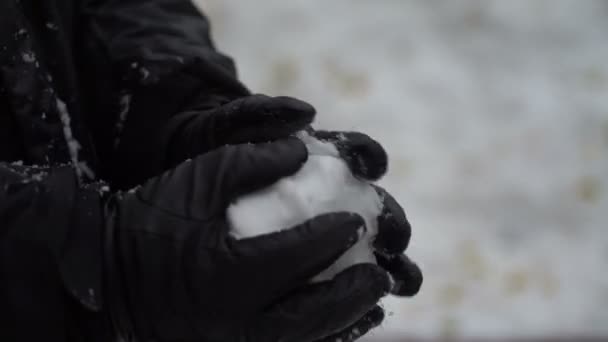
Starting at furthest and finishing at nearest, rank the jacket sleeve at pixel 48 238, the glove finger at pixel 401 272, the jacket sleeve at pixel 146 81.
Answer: the jacket sleeve at pixel 146 81 < the glove finger at pixel 401 272 < the jacket sleeve at pixel 48 238

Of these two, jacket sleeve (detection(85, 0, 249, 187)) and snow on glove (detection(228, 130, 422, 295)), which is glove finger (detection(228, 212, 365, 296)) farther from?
jacket sleeve (detection(85, 0, 249, 187))

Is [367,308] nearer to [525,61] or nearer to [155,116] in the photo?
[155,116]

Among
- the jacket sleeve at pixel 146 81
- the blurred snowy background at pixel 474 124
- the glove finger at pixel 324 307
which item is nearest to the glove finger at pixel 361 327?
the glove finger at pixel 324 307

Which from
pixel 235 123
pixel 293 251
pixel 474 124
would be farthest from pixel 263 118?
pixel 474 124

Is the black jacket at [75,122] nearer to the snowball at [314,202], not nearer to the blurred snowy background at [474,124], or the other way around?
the snowball at [314,202]

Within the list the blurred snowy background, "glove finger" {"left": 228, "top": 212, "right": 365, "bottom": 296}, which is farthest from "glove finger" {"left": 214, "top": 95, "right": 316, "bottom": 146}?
the blurred snowy background

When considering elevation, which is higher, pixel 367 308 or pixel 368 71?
pixel 367 308

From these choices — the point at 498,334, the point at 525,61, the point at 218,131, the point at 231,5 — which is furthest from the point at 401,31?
the point at 218,131
